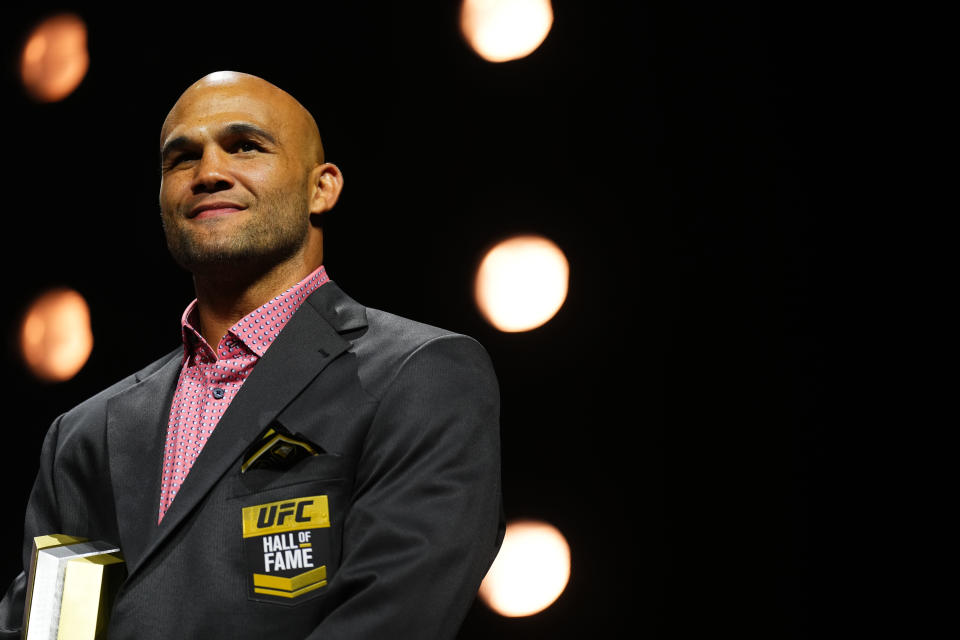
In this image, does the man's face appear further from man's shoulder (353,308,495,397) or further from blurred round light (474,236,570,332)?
blurred round light (474,236,570,332)

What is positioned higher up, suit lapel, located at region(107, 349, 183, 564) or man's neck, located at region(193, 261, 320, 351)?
man's neck, located at region(193, 261, 320, 351)

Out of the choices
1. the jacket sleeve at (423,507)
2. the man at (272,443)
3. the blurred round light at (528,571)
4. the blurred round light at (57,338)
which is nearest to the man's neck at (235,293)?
the man at (272,443)

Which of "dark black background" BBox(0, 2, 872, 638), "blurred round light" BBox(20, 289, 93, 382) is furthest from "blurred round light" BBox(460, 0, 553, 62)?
"blurred round light" BBox(20, 289, 93, 382)

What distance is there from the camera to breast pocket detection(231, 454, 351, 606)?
112cm

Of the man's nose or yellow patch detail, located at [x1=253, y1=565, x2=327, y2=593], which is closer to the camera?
yellow patch detail, located at [x1=253, y1=565, x2=327, y2=593]

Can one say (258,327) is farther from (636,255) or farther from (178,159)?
(636,255)

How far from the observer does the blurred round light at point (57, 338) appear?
2152mm

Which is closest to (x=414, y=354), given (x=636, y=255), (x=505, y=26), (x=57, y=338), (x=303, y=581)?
(x=303, y=581)

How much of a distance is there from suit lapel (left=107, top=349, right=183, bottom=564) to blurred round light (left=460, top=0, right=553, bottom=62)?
2.81ft

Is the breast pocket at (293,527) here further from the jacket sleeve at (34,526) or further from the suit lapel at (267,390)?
the jacket sleeve at (34,526)

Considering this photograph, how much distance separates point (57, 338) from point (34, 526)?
2.73ft

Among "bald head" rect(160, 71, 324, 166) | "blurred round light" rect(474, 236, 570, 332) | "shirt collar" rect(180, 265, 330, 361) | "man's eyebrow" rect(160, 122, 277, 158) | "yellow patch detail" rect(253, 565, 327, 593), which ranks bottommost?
"yellow patch detail" rect(253, 565, 327, 593)

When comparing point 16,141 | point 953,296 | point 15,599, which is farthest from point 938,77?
point 16,141

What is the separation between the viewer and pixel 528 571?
172 cm
